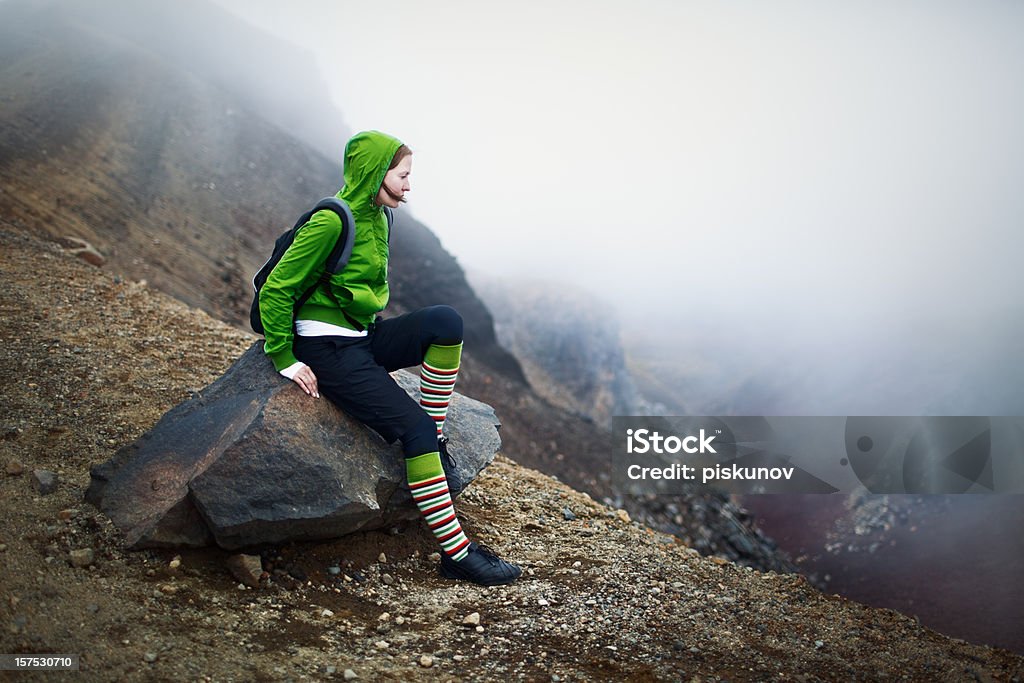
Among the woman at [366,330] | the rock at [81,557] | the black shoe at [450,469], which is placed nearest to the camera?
the rock at [81,557]

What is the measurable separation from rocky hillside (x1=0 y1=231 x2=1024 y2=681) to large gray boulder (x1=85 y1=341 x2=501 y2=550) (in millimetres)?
210

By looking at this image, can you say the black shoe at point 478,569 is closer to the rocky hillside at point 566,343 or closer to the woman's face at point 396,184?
the woman's face at point 396,184

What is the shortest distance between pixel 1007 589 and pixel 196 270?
24.0 metres

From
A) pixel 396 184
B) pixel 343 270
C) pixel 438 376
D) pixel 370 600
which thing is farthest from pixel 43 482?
pixel 396 184

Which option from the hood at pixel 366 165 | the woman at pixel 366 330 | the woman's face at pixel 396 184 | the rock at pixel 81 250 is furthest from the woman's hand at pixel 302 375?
the rock at pixel 81 250

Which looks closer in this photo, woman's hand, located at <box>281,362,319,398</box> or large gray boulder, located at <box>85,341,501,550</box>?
large gray boulder, located at <box>85,341,501,550</box>

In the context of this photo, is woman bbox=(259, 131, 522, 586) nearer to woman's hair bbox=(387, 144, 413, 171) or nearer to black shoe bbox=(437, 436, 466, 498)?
woman's hair bbox=(387, 144, 413, 171)

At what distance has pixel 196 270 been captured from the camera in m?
17.1

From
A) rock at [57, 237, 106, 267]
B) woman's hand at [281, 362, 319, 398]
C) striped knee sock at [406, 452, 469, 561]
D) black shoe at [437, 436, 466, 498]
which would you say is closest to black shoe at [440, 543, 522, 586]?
striped knee sock at [406, 452, 469, 561]

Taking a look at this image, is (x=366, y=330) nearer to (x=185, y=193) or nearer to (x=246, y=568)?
(x=246, y=568)

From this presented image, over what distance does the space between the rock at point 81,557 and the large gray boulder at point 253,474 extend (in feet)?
0.82

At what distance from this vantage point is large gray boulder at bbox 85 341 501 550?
4676 mm

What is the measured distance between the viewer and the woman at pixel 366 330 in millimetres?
4828

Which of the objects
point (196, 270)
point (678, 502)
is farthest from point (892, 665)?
point (678, 502)
